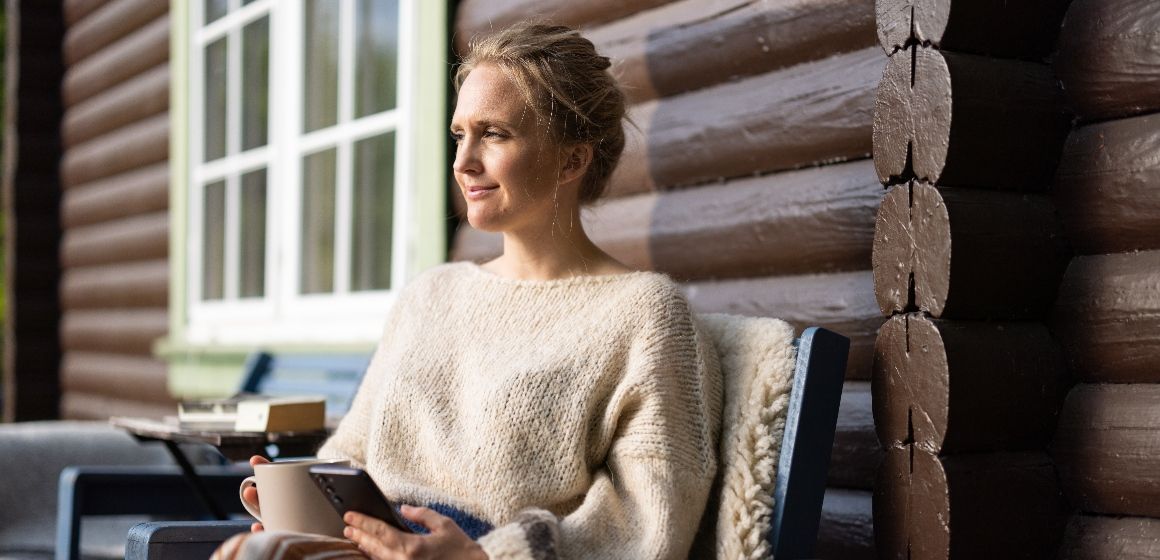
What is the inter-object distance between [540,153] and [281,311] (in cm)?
266

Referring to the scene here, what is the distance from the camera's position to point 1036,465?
6.68ft

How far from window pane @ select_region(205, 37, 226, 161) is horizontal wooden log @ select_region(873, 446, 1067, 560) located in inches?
156

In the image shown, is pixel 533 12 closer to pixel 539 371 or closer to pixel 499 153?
pixel 499 153

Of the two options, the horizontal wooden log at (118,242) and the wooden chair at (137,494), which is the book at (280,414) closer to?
the wooden chair at (137,494)

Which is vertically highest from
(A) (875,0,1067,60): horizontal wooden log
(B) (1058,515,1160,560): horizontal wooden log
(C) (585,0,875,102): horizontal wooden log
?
(C) (585,0,875,102): horizontal wooden log

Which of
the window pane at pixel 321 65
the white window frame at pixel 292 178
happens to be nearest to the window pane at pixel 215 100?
the white window frame at pixel 292 178

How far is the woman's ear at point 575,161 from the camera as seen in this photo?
2.27 meters

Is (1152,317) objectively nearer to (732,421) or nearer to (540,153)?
(732,421)

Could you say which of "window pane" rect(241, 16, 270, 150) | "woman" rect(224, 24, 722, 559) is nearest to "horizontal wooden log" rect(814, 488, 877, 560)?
"woman" rect(224, 24, 722, 559)

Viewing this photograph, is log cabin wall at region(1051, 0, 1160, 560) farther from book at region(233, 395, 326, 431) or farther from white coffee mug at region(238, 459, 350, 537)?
book at region(233, 395, 326, 431)

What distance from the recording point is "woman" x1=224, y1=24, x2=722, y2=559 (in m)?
1.95

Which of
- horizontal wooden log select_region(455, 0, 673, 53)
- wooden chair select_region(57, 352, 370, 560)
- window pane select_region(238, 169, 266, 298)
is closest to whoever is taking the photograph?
wooden chair select_region(57, 352, 370, 560)

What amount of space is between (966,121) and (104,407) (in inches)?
219

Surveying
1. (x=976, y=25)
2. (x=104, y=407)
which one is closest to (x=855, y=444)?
(x=976, y=25)
